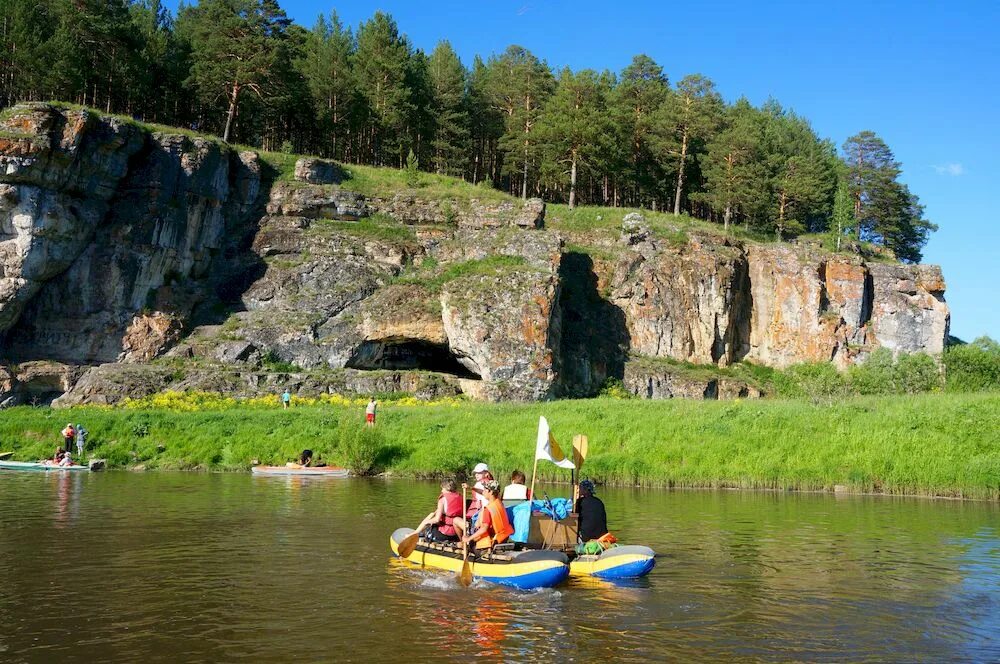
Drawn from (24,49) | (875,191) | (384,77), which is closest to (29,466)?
(24,49)

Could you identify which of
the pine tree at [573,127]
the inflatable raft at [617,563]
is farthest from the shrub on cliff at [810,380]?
the inflatable raft at [617,563]

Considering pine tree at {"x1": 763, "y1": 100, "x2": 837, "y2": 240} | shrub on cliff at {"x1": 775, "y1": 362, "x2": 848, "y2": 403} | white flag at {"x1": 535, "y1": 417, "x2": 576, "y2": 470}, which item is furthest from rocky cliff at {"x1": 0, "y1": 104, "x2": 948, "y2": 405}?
white flag at {"x1": 535, "y1": 417, "x2": 576, "y2": 470}

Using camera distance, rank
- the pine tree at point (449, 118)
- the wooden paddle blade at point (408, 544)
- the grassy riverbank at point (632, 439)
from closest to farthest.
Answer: the wooden paddle blade at point (408, 544), the grassy riverbank at point (632, 439), the pine tree at point (449, 118)

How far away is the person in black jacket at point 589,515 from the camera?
14.1 meters

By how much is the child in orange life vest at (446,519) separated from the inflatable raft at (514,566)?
0.50 m

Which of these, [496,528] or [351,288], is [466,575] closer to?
[496,528]

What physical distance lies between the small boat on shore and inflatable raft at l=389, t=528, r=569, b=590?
1418cm

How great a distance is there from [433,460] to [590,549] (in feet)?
48.2

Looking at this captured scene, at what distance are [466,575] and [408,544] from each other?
1.39m

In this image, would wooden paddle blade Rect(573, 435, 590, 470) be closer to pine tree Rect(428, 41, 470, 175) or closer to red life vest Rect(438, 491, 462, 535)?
red life vest Rect(438, 491, 462, 535)

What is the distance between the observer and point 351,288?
46156 mm

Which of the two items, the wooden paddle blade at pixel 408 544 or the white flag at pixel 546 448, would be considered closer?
the wooden paddle blade at pixel 408 544

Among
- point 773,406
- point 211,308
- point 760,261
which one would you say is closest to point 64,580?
point 773,406

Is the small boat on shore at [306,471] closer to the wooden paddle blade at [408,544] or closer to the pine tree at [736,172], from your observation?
the wooden paddle blade at [408,544]
